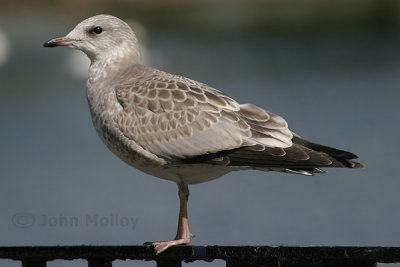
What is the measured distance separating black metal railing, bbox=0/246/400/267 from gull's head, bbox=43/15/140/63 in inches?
66.9

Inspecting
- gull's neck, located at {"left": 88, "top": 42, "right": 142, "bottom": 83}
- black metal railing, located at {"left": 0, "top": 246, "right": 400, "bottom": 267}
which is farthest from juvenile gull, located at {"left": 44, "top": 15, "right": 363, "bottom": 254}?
black metal railing, located at {"left": 0, "top": 246, "right": 400, "bottom": 267}

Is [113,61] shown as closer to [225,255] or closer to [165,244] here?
[165,244]

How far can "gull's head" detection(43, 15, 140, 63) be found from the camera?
4.75 metres

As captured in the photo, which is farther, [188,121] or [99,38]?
[99,38]

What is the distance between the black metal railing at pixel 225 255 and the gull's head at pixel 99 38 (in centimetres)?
170

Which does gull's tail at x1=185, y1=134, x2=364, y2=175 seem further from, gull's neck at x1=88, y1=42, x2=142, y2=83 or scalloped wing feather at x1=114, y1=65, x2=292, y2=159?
gull's neck at x1=88, y1=42, x2=142, y2=83

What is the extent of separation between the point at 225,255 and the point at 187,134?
121 centimetres

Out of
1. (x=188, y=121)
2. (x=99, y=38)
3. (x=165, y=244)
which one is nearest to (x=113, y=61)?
(x=99, y=38)

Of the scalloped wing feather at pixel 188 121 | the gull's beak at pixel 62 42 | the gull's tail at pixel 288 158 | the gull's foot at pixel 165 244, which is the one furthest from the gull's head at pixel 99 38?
the gull's foot at pixel 165 244

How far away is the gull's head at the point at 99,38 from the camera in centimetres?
475

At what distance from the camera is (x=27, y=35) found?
18.7 m

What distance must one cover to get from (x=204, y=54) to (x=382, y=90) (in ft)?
16.9

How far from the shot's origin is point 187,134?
13.8 feet

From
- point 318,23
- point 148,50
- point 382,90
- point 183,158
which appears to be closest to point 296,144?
point 183,158
